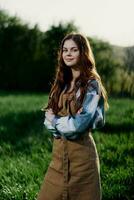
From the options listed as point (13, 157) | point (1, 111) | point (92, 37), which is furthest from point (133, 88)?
point (13, 157)

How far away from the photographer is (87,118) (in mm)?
3777

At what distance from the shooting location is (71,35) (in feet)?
13.5

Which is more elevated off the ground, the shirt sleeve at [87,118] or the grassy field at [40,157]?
the shirt sleeve at [87,118]

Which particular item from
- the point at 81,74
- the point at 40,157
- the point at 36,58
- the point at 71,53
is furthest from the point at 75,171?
the point at 36,58

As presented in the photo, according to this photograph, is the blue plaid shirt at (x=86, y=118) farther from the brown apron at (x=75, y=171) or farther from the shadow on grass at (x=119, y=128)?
the shadow on grass at (x=119, y=128)

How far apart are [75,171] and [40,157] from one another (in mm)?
3979

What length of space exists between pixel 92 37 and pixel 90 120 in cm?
3624

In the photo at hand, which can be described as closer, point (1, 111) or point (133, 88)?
point (1, 111)

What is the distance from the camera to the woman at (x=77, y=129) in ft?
12.6

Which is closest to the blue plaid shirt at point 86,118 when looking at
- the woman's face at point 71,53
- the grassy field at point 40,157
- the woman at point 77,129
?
the woman at point 77,129

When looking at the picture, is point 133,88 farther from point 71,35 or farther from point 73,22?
point 71,35

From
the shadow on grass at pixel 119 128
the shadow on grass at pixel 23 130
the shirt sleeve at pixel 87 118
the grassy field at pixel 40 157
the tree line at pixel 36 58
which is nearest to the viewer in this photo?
the shirt sleeve at pixel 87 118

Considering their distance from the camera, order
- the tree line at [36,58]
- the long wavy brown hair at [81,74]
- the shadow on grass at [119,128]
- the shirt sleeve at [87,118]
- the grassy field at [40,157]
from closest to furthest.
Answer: the shirt sleeve at [87,118] < the long wavy brown hair at [81,74] < the grassy field at [40,157] < the shadow on grass at [119,128] < the tree line at [36,58]

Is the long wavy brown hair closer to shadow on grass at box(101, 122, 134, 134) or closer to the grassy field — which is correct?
the grassy field
